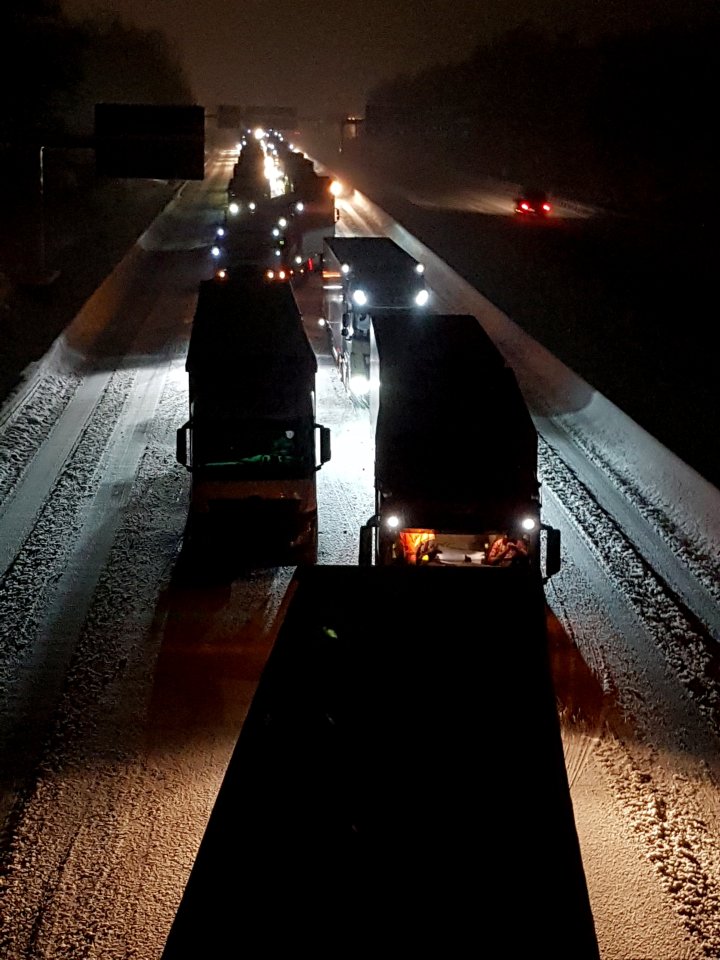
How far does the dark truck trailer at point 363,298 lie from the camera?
19.8 metres

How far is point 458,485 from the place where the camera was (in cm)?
952

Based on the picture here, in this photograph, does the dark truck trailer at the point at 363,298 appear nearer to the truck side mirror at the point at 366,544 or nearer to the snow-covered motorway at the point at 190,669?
the snow-covered motorway at the point at 190,669

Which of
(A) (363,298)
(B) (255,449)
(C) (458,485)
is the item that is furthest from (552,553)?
(A) (363,298)

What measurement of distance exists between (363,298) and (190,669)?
1192cm

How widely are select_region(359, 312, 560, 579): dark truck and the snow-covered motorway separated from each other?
4.54 ft

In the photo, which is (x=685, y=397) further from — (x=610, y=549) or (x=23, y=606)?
(x=23, y=606)

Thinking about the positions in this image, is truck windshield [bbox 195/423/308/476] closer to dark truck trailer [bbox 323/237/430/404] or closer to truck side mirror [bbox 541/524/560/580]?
truck side mirror [bbox 541/524/560/580]

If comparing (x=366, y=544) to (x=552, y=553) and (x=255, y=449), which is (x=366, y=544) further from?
(x=255, y=449)

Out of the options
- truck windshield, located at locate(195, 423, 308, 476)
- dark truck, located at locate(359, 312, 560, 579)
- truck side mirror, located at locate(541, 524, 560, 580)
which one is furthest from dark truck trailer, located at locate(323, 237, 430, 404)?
truck side mirror, located at locate(541, 524, 560, 580)

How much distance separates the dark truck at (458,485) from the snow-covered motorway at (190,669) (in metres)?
1.38

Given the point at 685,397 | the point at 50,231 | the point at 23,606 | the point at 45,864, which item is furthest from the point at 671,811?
the point at 50,231

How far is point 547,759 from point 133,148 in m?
26.1

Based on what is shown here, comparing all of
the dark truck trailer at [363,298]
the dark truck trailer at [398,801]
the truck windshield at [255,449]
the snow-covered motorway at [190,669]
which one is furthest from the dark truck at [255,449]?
the dark truck trailer at [363,298]

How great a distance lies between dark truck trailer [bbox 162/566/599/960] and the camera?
4277 mm
